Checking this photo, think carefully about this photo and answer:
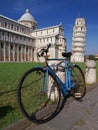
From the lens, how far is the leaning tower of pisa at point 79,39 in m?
80.3

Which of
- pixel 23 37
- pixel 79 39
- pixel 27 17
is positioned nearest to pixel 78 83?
pixel 23 37

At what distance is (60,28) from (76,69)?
84902mm

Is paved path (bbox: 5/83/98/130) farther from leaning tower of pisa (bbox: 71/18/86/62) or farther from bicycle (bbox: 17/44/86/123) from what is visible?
leaning tower of pisa (bbox: 71/18/86/62)

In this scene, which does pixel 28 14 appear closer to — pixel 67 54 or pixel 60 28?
pixel 60 28

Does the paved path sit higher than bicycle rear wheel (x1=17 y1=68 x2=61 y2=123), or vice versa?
bicycle rear wheel (x1=17 y1=68 x2=61 y2=123)

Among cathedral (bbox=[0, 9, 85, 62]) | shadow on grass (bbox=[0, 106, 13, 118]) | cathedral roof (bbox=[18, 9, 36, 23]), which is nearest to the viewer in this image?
shadow on grass (bbox=[0, 106, 13, 118])

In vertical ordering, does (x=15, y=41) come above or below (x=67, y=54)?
above

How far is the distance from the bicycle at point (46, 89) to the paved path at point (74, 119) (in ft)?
0.48

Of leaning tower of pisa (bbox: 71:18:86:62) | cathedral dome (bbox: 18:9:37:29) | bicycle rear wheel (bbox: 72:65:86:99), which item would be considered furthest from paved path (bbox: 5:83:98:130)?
cathedral dome (bbox: 18:9:37:29)

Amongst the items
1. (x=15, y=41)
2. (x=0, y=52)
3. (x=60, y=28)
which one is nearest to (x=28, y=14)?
(x=60, y=28)

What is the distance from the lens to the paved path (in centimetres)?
309

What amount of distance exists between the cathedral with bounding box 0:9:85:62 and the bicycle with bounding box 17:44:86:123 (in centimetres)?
5731

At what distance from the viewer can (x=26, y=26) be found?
3391 inches

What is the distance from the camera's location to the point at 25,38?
77.2m
